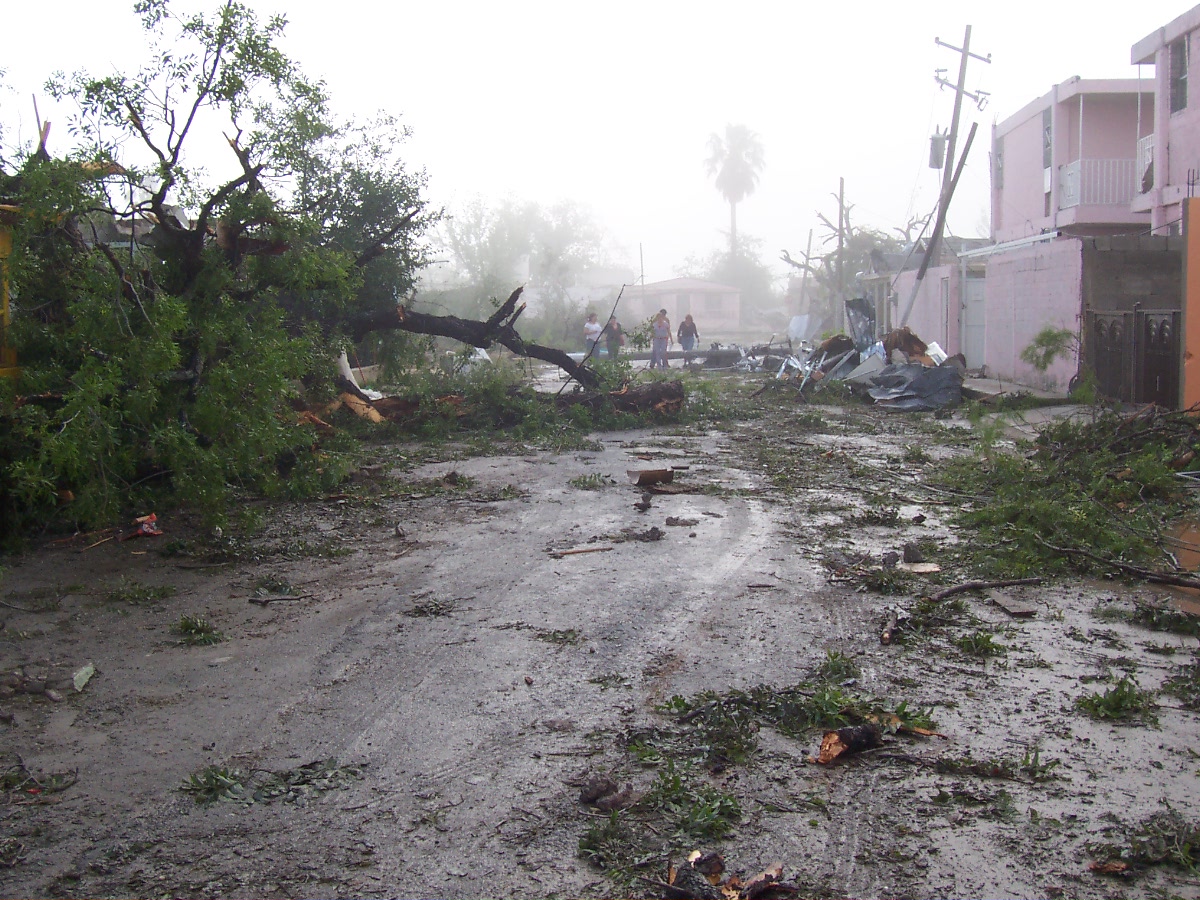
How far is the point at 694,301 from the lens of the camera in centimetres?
6744

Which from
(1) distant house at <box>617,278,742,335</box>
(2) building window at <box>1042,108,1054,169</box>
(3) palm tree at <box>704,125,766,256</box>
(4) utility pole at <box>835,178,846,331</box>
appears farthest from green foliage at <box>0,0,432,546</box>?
(3) palm tree at <box>704,125,766,256</box>

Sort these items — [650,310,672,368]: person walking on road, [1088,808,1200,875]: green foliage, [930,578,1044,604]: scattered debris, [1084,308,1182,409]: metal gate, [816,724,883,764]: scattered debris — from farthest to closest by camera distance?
1. [650,310,672,368]: person walking on road
2. [1084,308,1182,409]: metal gate
3. [930,578,1044,604]: scattered debris
4. [816,724,883,764]: scattered debris
5. [1088,808,1200,875]: green foliage

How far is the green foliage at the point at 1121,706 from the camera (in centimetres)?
398

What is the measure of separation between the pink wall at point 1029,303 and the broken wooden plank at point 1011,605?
11907mm

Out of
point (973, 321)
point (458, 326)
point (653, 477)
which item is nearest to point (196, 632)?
point (653, 477)

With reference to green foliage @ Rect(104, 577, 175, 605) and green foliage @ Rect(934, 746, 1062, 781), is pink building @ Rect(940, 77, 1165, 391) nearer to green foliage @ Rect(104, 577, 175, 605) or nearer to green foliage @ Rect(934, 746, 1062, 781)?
green foliage @ Rect(934, 746, 1062, 781)

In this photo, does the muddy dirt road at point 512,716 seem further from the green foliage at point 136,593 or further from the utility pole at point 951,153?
the utility pole at point 951,153

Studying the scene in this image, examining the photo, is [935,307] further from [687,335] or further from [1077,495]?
[1077,495]

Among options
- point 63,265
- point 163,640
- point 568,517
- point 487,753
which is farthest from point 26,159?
point 487,753

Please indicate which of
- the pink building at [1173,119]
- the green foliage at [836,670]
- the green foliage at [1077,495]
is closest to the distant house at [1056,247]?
the pink building at [1173,119]

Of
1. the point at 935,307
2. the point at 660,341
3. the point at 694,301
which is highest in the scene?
the point at 694,301

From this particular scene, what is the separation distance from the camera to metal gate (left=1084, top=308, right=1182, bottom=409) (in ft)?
41.7

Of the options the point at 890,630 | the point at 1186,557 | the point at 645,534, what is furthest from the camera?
the point at 645,534

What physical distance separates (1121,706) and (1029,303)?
16101 mm
